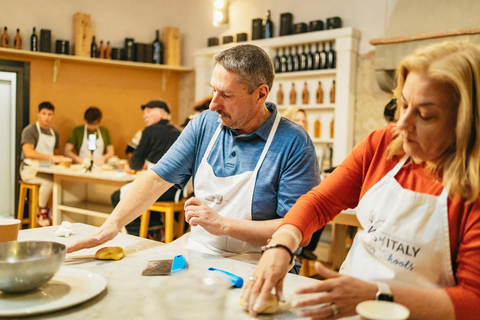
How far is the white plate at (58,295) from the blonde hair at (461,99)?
0.89 meters

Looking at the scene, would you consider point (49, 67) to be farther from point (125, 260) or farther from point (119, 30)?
point (125, 260)

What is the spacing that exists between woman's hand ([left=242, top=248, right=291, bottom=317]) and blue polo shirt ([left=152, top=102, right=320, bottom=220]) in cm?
57

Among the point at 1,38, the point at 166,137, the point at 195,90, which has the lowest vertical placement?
the point at 166,137

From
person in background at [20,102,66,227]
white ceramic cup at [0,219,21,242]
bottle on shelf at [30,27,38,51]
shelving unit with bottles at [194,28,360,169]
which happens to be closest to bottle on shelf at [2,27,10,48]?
bottle on shelf at [30,27,38,51]

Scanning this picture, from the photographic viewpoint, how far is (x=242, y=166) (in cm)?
177

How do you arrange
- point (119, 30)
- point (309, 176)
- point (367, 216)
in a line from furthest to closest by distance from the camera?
point (119, 30)
point (309, 176)
point (367, 216)

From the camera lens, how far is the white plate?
3.16 feet

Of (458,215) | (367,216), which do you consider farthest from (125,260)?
(458,215)

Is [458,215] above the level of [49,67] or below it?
A: below

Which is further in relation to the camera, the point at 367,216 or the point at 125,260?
the point at 125,260

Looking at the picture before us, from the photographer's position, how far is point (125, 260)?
4.54 feet

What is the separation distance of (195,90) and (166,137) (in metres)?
3.04

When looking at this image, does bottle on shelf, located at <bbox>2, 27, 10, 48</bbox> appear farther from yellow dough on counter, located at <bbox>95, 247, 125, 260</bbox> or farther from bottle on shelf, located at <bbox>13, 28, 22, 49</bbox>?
yellow dough on counter, located at <bbox>95, 247, 125, 260</bbox>

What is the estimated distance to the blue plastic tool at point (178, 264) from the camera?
4.19 ft
